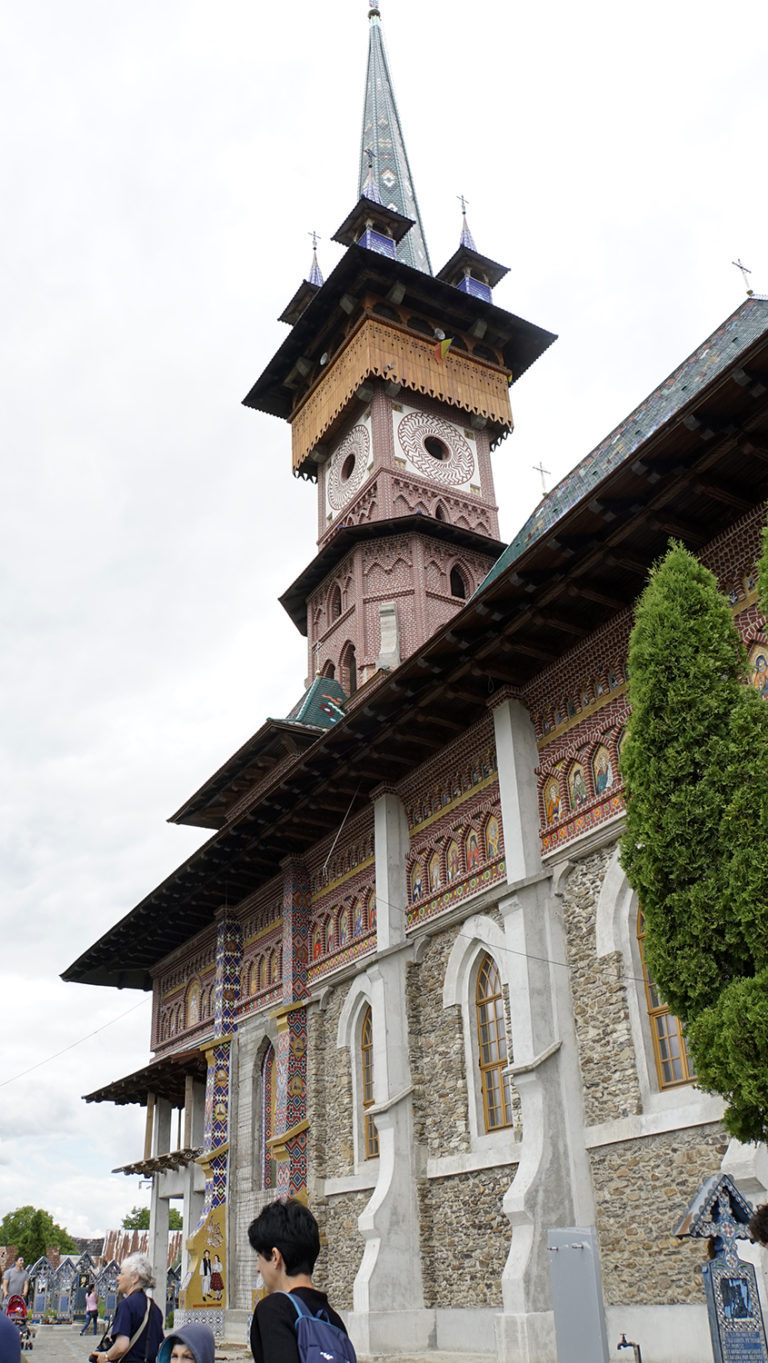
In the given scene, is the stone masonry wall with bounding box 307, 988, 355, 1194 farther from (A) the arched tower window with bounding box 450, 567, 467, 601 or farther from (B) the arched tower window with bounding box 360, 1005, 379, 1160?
(A) the arched tower window with bounding box 450, 567, 467, 601

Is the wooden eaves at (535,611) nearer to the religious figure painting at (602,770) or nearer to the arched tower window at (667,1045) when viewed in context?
the religious figure painting at (602,770)

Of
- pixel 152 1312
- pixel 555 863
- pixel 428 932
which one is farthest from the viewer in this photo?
pixel 428 932

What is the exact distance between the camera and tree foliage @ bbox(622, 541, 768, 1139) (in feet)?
22.1

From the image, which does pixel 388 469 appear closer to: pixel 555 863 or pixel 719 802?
pixel 555 863

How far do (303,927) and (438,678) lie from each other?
598 centimetres

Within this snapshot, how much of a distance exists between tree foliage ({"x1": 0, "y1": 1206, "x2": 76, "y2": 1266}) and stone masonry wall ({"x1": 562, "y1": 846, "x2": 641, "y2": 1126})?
1782 inches

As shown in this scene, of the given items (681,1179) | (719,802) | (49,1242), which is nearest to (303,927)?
(681,1179)

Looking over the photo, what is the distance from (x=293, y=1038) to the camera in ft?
53.5

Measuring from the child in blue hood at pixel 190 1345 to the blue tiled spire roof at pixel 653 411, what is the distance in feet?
27.2

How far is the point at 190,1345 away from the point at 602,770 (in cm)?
826

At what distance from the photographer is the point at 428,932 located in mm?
13680

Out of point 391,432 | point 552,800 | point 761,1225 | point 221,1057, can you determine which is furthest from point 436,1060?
point 391,432

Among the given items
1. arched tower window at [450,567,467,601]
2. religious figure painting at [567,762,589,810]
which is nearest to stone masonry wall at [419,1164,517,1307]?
religious figure painting at [567,762,589,810]

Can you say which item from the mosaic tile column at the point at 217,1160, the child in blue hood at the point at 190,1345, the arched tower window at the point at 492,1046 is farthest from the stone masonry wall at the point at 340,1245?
the child in blue hood at the point at 190,1345
